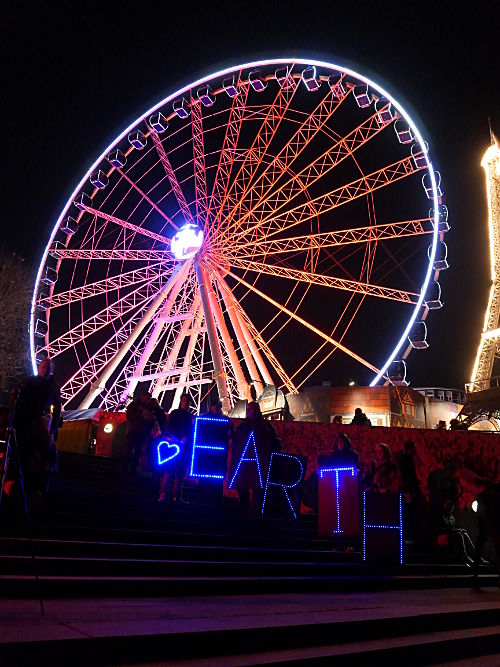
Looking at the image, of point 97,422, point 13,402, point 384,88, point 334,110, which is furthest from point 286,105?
point 13,402

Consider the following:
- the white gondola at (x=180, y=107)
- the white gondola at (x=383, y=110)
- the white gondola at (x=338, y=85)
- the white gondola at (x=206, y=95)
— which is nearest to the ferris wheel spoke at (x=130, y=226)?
the white gondola at (x=180, y=107)

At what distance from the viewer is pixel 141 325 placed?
1845 cm

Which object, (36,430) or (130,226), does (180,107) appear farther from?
(36,430)

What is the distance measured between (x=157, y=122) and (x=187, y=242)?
3823 millimetres

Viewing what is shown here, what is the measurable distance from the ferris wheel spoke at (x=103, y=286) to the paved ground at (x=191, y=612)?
565 inches

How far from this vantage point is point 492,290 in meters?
42.0

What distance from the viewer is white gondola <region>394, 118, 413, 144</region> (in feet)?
54.1

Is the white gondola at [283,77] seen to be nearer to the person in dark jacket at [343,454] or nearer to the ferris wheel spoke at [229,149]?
the ferris wheel spoke at [229,149]

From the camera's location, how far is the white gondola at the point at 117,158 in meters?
18.6

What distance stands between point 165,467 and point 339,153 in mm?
12506

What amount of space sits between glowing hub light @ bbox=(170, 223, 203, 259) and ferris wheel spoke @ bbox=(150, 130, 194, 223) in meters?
0.50

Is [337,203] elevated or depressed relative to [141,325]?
elevated

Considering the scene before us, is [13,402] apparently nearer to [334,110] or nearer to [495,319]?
[334,110]

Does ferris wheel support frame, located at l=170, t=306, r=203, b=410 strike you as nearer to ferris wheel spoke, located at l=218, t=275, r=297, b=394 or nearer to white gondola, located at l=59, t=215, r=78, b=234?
ferris wheel spoke, located at l=218, t=275, r=297, b=394
